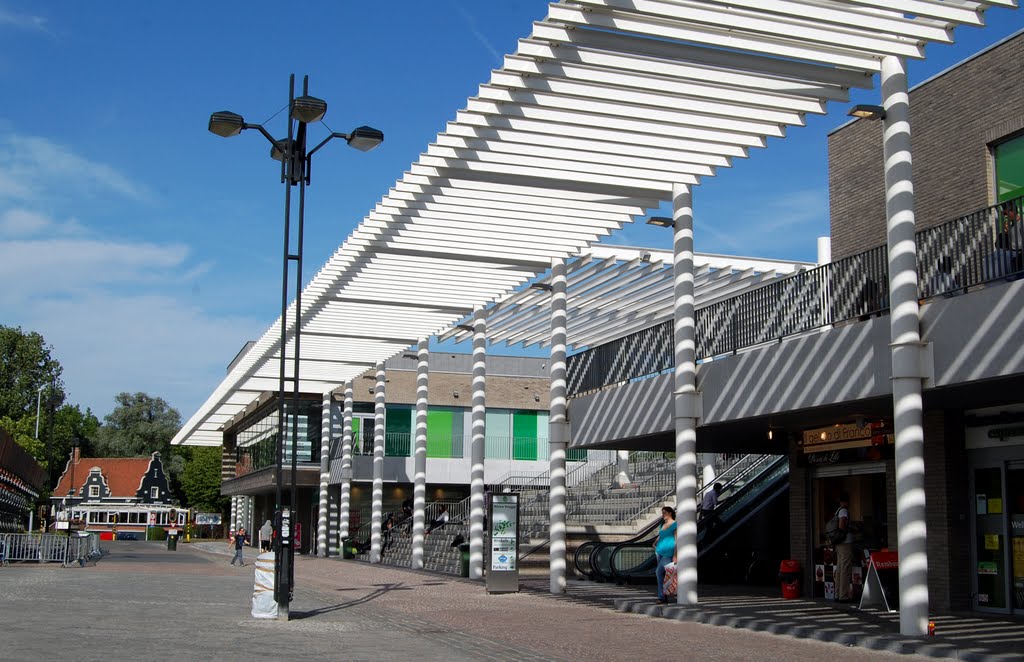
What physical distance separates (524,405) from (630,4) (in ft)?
125

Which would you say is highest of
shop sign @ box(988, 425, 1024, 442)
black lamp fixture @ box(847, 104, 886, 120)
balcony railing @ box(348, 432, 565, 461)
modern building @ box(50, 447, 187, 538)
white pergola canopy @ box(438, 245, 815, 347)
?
black lamp fixture @ box(847, 104, 886, 120)

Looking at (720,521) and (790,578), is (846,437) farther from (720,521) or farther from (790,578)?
(720,521)

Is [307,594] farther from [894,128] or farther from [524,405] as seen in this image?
[524,405]

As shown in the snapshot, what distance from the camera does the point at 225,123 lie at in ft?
54.1

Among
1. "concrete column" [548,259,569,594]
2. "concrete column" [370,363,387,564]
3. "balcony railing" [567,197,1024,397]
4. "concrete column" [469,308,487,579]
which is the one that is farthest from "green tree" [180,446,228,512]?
"concrete column" [548,259,569,594]

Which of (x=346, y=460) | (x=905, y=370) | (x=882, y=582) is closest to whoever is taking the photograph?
(x=905, y=370)

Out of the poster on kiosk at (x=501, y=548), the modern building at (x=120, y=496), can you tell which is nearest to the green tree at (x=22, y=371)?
the modern building at (x=120, y=496)

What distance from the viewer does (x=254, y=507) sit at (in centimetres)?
6575

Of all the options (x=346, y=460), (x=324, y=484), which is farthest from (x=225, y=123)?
(x=324, y=484)

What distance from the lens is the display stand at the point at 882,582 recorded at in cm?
1633

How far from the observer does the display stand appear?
53.6 feet

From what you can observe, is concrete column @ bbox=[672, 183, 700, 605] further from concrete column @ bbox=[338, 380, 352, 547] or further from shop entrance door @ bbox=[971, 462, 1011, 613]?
concrete column @ bbox=[338, 380, 352, 547]

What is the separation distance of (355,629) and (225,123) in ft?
23.9

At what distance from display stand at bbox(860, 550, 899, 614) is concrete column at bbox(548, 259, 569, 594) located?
240 inches
